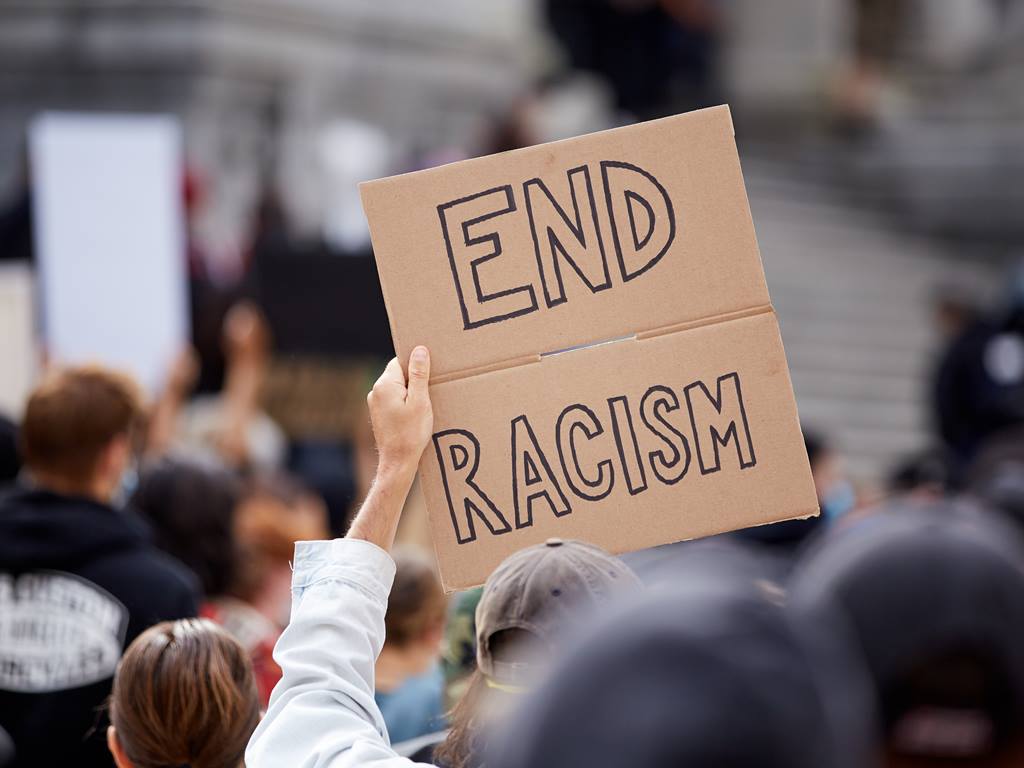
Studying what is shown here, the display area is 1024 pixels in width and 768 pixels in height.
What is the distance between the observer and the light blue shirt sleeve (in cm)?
211

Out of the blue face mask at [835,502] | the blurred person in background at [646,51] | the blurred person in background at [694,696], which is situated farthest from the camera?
the blurred person in background at [646,51]

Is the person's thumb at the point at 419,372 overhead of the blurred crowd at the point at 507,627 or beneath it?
overhead

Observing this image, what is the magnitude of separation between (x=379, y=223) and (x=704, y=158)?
56 centimetres

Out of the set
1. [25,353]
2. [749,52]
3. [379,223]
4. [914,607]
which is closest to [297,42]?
[25,353]

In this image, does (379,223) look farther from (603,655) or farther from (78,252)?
(78,252)

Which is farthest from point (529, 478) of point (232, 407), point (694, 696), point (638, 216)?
point (232, 407)

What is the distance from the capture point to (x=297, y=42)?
10.3m

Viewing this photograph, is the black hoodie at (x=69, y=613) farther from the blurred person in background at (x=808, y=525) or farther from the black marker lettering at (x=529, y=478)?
the blurred person in background at (x=808, y=525)

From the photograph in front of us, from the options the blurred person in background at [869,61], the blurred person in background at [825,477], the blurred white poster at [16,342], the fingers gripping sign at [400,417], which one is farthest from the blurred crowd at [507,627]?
the blurred person in background at [869,61]

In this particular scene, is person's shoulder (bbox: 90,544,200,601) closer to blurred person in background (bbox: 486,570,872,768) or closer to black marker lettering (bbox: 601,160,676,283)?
black marker lettering (bbox: 601,160,676,283)

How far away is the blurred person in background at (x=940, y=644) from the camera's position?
1.31m

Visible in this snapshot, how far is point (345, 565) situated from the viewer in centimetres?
230

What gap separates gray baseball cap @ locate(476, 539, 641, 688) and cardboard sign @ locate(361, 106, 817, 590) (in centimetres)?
47

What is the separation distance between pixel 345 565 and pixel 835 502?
4674mm
